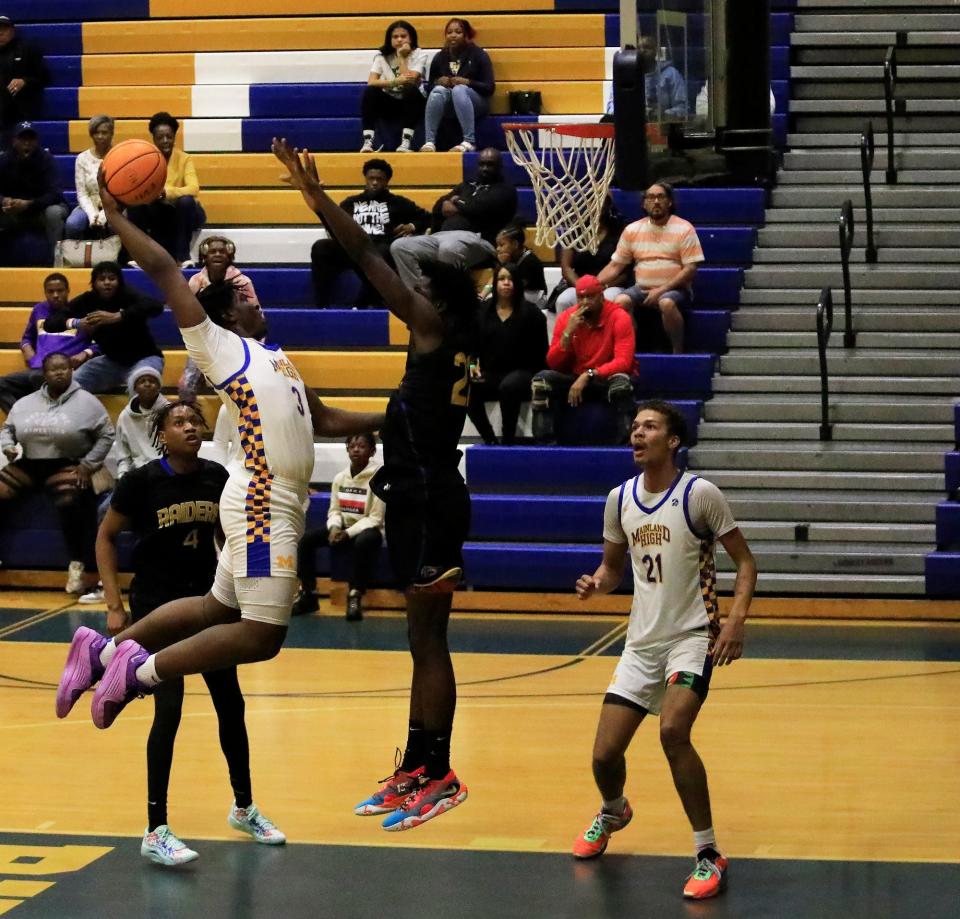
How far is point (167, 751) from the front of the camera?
22.3 ft

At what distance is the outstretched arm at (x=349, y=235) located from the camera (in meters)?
6.46

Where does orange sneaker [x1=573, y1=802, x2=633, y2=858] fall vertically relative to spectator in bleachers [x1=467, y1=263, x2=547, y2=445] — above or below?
below

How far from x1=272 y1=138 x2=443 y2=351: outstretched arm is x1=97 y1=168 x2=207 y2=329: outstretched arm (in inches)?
20.8

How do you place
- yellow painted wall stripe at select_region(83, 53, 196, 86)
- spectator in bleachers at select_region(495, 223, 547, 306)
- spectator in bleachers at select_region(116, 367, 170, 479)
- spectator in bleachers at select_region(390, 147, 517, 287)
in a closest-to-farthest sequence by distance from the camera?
spectator in bleachers at select_region(116, 367, 170, 479) → spectator in bleachers at select_region(495, 223, 547, 306) → spectator in bleachers at select_region(390, 147, 517, 287) → yellow painted wall stripe at select_region(83, 53, 196, 86)

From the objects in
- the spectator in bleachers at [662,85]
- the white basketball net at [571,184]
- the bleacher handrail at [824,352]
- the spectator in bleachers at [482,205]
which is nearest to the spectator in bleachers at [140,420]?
the spectator in bleachers at [482,205]

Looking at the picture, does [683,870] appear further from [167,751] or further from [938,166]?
[938,166]

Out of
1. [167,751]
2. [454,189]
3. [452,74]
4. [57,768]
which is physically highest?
[452,74]

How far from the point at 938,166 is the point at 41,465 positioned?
762 centimetres

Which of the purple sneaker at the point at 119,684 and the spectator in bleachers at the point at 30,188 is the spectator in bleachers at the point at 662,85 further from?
the spectator in bleachers at the point at 30,188

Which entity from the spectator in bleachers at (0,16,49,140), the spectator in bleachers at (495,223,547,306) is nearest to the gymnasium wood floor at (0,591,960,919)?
the spectator in bleachers at (495,223,547,306)

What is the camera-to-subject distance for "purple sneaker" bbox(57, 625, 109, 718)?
6.79 metres

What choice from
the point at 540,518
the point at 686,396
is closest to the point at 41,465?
the point at 540,518

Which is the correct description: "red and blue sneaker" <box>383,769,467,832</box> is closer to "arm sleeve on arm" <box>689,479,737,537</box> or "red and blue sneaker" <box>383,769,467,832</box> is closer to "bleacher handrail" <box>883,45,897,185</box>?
"arm sleeve on arm" <box>689,479,737,537</box>

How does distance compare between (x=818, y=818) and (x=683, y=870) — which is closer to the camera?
(x=683, y=870)
